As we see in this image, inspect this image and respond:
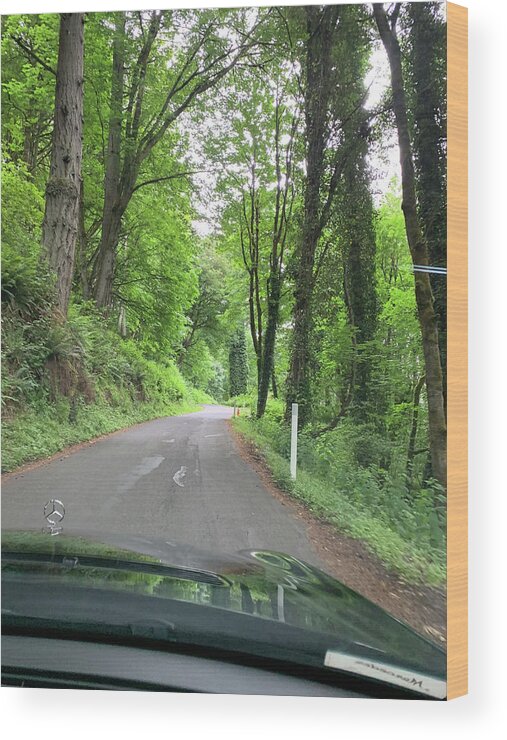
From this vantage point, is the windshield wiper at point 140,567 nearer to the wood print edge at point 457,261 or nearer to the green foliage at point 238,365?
the green foliage at point 238,365

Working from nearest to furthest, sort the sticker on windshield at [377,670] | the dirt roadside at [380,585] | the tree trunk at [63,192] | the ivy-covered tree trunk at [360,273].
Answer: the sticker on windshield at [377,670] → the dirt roadside at [380,585] → the ivy-covered tree trunk at [360,273] → the tree trunk at [63,192]

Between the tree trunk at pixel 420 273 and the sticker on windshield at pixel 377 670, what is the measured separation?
0.72 m

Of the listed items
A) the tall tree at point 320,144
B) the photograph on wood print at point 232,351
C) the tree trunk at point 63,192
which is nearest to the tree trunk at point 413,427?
the photograph on wood print at point 232,351

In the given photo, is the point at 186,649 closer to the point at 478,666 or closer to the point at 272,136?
the point at 478,666

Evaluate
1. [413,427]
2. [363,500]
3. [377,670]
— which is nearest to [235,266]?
[413,427]

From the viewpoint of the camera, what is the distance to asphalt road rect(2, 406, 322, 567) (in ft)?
6.43

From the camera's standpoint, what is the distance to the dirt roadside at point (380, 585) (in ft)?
5.69

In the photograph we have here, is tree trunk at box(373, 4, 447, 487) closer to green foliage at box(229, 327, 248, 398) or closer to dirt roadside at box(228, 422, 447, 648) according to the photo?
dirt roadside at box(228, 422, 447, 648)

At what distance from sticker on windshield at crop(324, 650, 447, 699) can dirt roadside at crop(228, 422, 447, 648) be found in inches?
6.1

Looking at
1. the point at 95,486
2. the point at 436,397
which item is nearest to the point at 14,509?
the point at 95,486

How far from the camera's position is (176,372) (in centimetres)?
252

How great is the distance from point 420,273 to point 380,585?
1271 mm

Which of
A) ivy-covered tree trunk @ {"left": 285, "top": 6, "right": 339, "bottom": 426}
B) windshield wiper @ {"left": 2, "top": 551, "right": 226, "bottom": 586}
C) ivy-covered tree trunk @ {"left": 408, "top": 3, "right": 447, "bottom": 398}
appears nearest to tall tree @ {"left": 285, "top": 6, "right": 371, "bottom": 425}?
ivy-covered tree trunk @ {"left": 285, "top": 6, "right": 339, "bottom": 426}

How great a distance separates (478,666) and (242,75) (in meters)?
2.81
